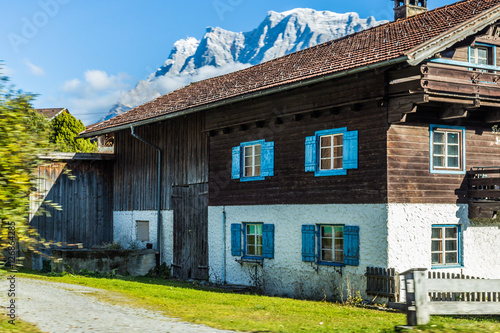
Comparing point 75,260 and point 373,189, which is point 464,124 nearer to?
point 373,189

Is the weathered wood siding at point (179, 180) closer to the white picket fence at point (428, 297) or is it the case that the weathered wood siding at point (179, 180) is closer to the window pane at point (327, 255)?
the window pane at point (327, 255)

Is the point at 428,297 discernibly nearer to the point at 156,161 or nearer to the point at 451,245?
the point at 451,245

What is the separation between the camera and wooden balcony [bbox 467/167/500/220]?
15.5m

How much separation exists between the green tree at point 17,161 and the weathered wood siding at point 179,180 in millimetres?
13761

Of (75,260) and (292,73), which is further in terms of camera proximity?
(75,260)

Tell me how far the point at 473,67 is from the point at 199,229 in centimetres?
1076

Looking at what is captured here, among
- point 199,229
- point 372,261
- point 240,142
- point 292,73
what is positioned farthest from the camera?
point 199,229

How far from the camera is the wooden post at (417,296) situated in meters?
8.96

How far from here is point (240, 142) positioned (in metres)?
19.7

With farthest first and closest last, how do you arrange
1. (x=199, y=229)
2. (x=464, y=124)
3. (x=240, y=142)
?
(x=199, y=229) < (x=240, y=142) < (x=464, y=124)

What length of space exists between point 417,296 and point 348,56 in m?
8.86

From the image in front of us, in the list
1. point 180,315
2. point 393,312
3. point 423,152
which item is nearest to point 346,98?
point 423,152

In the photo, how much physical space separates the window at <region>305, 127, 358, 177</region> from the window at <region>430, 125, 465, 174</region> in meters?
1.99

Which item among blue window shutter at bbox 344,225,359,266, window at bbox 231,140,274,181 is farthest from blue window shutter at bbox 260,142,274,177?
blue window shutter at bbox 344,225,359,266
